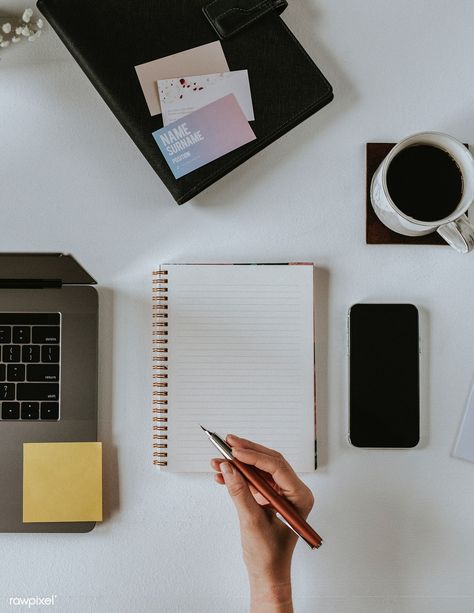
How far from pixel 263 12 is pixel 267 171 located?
0.21m

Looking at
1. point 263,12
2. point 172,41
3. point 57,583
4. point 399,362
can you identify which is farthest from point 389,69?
point 57,583

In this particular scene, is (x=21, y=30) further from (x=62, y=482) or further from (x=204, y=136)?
(x=62, y=482)

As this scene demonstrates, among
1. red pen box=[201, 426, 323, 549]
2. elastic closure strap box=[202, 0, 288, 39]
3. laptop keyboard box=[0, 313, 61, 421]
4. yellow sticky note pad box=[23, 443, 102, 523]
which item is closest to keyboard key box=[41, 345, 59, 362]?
laptop keyboard box=[0, 313, 61, 421]

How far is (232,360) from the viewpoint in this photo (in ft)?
2.79

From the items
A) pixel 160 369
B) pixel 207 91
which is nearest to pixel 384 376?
pixel 160 369

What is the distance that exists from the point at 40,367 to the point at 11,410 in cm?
7

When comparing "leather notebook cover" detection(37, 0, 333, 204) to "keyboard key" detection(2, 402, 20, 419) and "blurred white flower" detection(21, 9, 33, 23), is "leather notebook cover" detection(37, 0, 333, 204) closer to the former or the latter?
"blurred white flower" detection(21, 9, 33, 23)

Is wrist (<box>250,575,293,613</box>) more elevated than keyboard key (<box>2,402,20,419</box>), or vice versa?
keyboard key (<box>2,402,20,419</box>)

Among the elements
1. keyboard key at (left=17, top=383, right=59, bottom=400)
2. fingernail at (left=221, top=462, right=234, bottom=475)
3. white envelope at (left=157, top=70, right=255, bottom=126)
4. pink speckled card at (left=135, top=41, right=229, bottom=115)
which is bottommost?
fingernail at (left=221, top=462, right=234, bottom=475)

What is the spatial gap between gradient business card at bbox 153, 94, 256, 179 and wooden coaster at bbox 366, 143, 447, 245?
0.55 ft

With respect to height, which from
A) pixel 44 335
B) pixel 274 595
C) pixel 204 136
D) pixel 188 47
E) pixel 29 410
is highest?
pixel 188 47

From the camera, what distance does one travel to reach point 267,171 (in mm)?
861

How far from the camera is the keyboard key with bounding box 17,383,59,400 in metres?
0.84

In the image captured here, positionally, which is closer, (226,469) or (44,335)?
(226,469)
